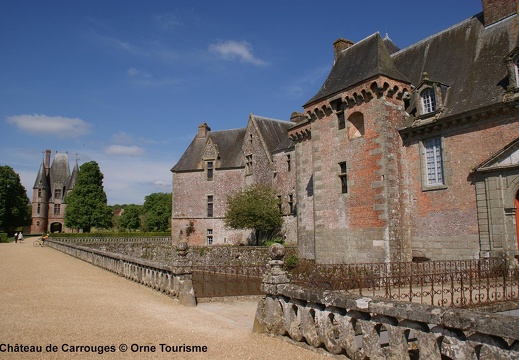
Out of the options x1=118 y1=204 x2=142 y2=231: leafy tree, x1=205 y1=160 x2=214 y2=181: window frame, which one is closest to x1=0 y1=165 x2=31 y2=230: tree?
x1=118 y1=204 x2=142 y2=231: leafy tree

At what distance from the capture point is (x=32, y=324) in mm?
7059

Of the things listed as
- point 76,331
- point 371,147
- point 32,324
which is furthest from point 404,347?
point 371,147

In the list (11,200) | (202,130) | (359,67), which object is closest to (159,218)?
(11,200)

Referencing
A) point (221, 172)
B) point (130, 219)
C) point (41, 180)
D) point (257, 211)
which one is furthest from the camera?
point (130, 219)

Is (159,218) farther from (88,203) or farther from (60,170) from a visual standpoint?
(88,203)

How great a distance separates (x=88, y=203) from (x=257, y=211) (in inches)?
1340

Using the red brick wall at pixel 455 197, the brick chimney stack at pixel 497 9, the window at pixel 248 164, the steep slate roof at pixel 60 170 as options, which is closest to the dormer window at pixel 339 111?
the red brick wall at pixel 455 197

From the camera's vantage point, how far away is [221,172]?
36625 mm

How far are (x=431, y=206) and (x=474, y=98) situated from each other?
4257 mm

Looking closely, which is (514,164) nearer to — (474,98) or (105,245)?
(474,98)

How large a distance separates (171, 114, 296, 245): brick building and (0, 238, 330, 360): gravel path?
21224 millimetres

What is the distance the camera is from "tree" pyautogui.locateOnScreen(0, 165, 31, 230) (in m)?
54.7

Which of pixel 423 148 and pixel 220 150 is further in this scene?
pixel 220 150

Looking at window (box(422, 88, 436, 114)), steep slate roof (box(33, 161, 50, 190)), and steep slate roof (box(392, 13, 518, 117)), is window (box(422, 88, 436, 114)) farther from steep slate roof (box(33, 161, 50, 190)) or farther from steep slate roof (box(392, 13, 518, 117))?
steep slate roof (box(33, 161, 50, 190))
